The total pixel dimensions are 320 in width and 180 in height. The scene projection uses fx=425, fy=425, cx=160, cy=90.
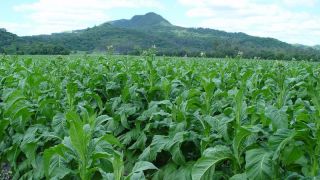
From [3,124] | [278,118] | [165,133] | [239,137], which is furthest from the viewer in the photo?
[3,124]

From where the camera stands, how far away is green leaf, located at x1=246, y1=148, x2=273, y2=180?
3.10 metres

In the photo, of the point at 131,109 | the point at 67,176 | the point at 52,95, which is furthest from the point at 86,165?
the point at 52,95

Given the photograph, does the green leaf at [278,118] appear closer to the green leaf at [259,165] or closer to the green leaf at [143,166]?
the green leaf at [259,165]

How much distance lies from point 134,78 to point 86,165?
11.8 feet

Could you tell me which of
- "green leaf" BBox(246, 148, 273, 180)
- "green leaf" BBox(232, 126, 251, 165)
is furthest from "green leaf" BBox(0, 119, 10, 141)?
"green leaf" BBox(246, 148, 273, 180)

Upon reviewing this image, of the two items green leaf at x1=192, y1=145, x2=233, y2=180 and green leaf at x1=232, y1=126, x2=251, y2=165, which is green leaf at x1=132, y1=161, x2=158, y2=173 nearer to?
green leaf at x1=192, y1=145, x2=233, y2=180

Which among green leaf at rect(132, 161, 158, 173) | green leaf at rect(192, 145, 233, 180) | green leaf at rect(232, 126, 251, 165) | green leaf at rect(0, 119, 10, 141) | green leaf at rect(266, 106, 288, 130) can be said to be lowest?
green leaf at rect(0, 119, 10, 141)

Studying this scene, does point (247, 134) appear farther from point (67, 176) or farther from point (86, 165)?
point (67, 176)

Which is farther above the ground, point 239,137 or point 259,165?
point 239,137

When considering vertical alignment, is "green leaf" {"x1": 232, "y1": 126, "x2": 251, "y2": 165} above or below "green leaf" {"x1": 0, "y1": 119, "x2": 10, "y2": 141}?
above

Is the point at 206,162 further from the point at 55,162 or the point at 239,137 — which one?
the point at 55,162

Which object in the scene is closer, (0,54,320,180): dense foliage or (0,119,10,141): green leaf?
(0,54,320,180): dense foliage

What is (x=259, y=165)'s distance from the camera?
313cm

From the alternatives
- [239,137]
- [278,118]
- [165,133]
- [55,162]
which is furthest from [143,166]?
[165,133]
